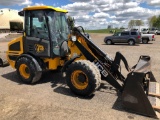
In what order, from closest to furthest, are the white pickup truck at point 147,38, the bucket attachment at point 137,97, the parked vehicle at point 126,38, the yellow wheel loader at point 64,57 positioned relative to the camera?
the bucket attachment at point 137,97 → the yellow wheel loader at point 64,57 → the parked vehicle at point 126,38 → the white pickup truck at point 147,38

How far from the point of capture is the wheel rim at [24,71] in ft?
24.1

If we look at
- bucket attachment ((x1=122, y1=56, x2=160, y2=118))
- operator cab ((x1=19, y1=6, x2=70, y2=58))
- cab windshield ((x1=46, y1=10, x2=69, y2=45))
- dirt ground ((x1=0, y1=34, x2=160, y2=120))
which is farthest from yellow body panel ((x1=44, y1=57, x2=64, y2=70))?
bucket attachment ((x1=122, y1=56, x2=160, y2=118))

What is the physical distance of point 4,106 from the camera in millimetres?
5594

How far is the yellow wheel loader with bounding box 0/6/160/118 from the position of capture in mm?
5815

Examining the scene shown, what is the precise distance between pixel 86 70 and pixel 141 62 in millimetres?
1669

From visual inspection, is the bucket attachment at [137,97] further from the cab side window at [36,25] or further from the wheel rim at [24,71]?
the wheel rim at [24,71]

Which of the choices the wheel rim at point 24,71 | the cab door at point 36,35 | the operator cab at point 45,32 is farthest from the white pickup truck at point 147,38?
the wheel rim at point 24,71

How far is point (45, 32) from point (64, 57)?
110 cm

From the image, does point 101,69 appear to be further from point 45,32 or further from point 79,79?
point 45,32

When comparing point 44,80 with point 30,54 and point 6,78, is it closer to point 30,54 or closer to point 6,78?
point 30,54

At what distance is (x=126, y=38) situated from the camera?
24766 mm

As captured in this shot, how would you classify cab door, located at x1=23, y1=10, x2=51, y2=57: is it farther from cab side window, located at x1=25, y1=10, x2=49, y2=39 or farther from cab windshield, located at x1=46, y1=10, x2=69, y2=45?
cab windshield, located at x1=46, y1=10, x2=69, y2=45

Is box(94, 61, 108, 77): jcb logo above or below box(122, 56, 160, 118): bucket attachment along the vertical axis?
above

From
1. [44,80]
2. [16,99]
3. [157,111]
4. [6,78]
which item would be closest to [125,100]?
[157,111]
